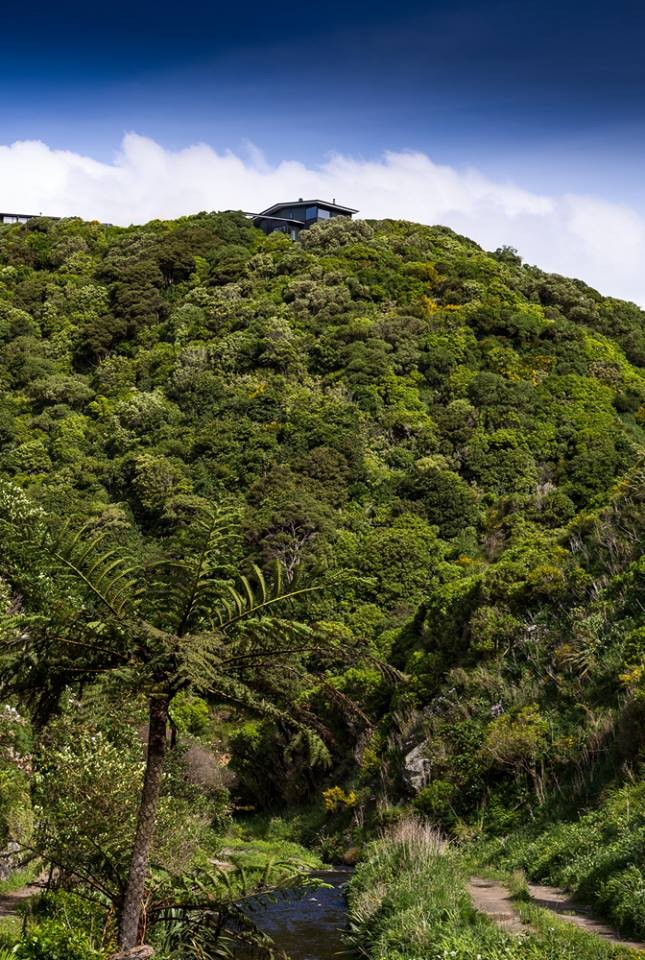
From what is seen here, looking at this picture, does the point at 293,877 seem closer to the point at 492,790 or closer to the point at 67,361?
the point at 492,790

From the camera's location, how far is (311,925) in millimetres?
20047

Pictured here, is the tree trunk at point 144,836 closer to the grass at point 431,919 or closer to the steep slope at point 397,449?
the grass at point 431,919

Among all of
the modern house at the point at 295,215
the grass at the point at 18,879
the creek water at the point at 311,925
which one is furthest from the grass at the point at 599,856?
the modern house at the point at 295,215

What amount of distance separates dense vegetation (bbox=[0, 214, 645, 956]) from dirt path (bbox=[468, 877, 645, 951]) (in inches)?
19.0

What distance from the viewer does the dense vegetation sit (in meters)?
14.5

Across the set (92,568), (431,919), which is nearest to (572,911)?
(431,919)

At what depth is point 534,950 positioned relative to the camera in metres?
10.3

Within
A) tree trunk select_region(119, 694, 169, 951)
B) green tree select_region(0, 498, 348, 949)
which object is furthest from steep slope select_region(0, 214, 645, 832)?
tree trunk select_region(119, 694, 169, 951)

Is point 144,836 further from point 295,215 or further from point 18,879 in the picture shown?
point 295,215

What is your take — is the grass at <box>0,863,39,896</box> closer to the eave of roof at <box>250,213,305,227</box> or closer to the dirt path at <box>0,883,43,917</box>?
Result: the dirt path at <box>0,883,43,917</box>

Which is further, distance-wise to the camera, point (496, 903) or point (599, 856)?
point (599, 856)

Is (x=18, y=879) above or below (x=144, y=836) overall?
below

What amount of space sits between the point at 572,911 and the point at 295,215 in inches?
4344

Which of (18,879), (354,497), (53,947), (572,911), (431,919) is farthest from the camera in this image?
(354,497)
